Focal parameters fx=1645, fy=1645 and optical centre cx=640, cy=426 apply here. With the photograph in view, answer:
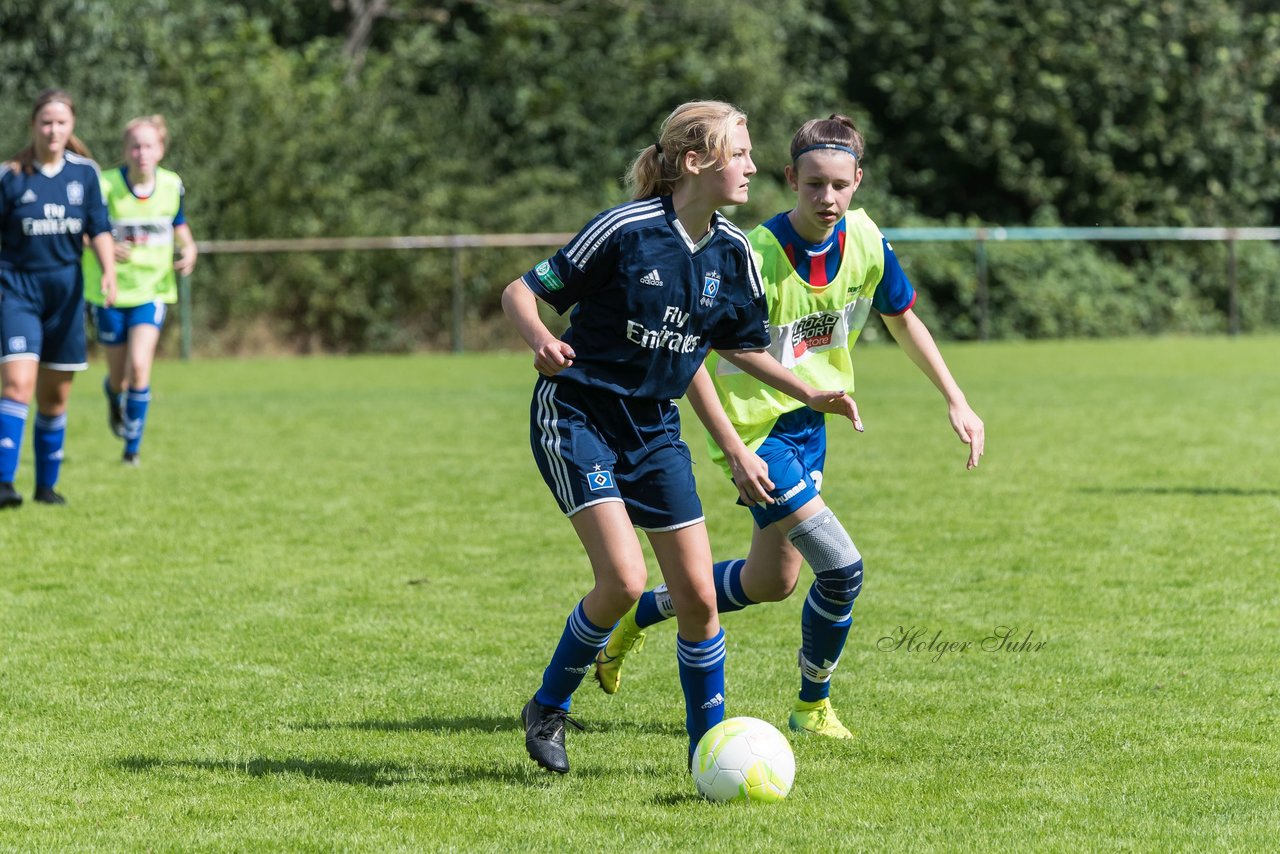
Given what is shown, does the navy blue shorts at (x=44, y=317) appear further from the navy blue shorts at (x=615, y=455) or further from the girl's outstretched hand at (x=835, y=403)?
the girl's outstretched hand at (x=835, y=403)

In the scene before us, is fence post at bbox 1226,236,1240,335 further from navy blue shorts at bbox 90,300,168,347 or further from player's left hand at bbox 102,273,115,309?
player's left hand at bbox 102,273,115,309

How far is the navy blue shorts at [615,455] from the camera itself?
4312mm

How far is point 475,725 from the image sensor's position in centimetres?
498

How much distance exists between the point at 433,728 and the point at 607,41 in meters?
24.0

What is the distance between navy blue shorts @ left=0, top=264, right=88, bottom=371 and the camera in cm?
890

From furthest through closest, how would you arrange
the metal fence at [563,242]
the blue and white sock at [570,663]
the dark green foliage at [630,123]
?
the dark green foliage at [630,123], the metal fence at [563,242], the blue and white sock at [570,663]

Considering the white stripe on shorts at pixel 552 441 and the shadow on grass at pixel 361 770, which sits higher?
the white stripe on shorts at pixel 552 441

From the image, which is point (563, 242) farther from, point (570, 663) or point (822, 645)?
point (570, 663)

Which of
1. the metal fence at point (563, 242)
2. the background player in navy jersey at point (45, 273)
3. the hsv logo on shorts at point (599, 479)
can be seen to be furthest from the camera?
the metal fence at point (563, 242)

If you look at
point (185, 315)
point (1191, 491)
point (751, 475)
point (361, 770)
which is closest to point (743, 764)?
point (751, 475)

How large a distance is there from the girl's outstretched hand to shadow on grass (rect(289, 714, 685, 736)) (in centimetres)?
110

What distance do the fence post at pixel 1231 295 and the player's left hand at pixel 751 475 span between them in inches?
860

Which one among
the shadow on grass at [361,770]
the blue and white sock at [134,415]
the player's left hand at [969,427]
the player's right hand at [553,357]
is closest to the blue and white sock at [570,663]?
the shadow on grass at [361,770]

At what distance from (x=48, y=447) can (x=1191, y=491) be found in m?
6.54
